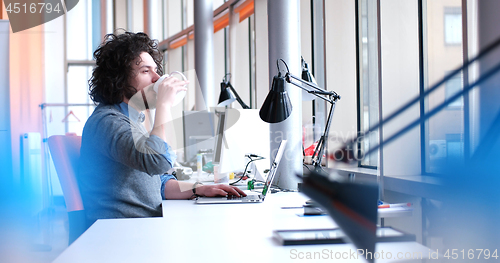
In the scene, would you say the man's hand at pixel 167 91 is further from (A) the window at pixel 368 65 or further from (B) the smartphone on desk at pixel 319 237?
(A) the window at pixel 368 65

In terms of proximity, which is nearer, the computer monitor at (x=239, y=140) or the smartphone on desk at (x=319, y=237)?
the smartphone on desk at (x=319, y=237)

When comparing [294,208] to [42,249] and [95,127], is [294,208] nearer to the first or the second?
[95,127]

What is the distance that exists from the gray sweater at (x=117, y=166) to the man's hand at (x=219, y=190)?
0.89 feet

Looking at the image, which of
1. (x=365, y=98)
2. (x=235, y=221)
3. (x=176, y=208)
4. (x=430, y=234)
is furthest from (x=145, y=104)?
(x=365, y=98)

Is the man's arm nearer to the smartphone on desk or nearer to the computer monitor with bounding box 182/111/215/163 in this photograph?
the smartphone on desk

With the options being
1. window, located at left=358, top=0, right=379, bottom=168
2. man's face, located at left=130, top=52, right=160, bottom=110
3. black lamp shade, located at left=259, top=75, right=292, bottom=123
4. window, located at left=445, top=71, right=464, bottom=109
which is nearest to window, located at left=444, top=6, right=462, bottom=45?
window, located at left=445, top=71, right=464, bottom=109

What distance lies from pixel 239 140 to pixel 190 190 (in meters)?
0.69

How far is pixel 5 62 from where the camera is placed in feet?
12.2

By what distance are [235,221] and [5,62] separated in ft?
11.9

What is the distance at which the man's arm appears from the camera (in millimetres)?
1665

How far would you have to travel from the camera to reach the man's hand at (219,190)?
1652 millimetres

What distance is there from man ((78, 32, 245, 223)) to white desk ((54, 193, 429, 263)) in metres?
0.15

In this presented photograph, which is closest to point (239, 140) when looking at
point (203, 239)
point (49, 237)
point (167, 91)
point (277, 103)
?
point (277, 103)

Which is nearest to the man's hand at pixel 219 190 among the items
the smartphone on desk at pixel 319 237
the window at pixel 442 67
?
the smartphone on desk at pixel 319 237
